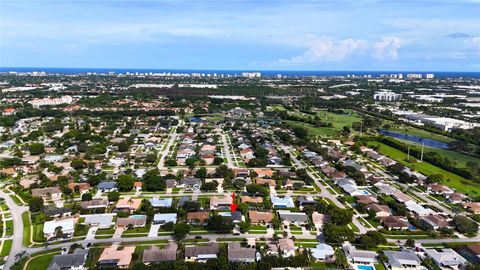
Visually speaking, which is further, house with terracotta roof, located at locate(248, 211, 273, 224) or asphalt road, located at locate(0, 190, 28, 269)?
house with terracotta roof, located at locate(248, 211, 273, 224)

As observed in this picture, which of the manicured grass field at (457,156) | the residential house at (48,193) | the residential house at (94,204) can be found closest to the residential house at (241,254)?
the residential house at (94,204)

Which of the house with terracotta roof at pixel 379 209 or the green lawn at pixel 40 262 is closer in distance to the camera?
the green lawn at pixel 40 262

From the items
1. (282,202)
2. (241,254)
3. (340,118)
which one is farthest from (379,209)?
(340,118)

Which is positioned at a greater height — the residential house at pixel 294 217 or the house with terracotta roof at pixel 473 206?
the residential house at pixel 294 217

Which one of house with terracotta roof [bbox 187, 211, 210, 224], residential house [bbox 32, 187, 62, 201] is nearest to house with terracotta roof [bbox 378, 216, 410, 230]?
house with terracotta roof [bbox 187, 211, 210, 224]

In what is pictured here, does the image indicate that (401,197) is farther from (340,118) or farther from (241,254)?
(340,118)

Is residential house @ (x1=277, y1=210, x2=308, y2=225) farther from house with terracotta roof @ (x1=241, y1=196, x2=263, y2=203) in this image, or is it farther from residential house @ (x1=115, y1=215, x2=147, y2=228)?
residential house @ (x1=115, y1=215, x2=147, y2=228)

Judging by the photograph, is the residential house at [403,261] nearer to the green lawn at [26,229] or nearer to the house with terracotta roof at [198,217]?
the house with terracotta roof at [198,217]
